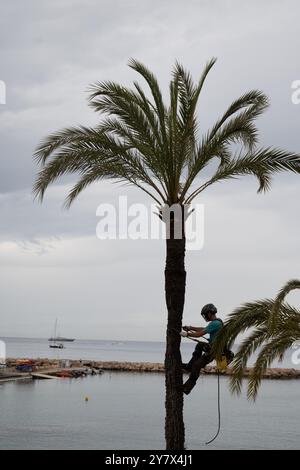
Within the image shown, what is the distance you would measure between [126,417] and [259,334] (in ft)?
154

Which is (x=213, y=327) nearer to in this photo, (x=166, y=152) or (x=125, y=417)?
(x=166, y=152)

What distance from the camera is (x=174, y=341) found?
12922 millimetres

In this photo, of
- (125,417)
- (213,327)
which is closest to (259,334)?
(213,327)

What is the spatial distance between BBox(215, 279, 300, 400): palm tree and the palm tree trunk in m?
1.01

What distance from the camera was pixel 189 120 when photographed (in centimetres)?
1340

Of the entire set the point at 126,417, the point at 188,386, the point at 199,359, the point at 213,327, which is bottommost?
the point at 126,417

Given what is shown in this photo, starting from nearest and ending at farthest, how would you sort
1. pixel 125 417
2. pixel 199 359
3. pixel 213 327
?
1. pixel 213 327
2. pixel 199 359
3. pixel 125 417

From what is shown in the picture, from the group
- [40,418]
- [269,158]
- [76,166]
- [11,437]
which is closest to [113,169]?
[76,166]

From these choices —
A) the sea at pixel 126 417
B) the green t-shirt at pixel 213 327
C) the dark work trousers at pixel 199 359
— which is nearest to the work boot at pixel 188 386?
the dark work trousers at pixel 199 359

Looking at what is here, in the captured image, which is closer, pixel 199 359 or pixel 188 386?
pixel 199 359

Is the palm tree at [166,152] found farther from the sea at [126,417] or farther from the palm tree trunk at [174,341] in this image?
the sea at [126,417]

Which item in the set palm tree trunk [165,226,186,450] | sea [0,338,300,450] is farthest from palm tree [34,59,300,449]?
sea [0,338,300,450]

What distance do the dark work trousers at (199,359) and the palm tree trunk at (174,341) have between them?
336 mm
